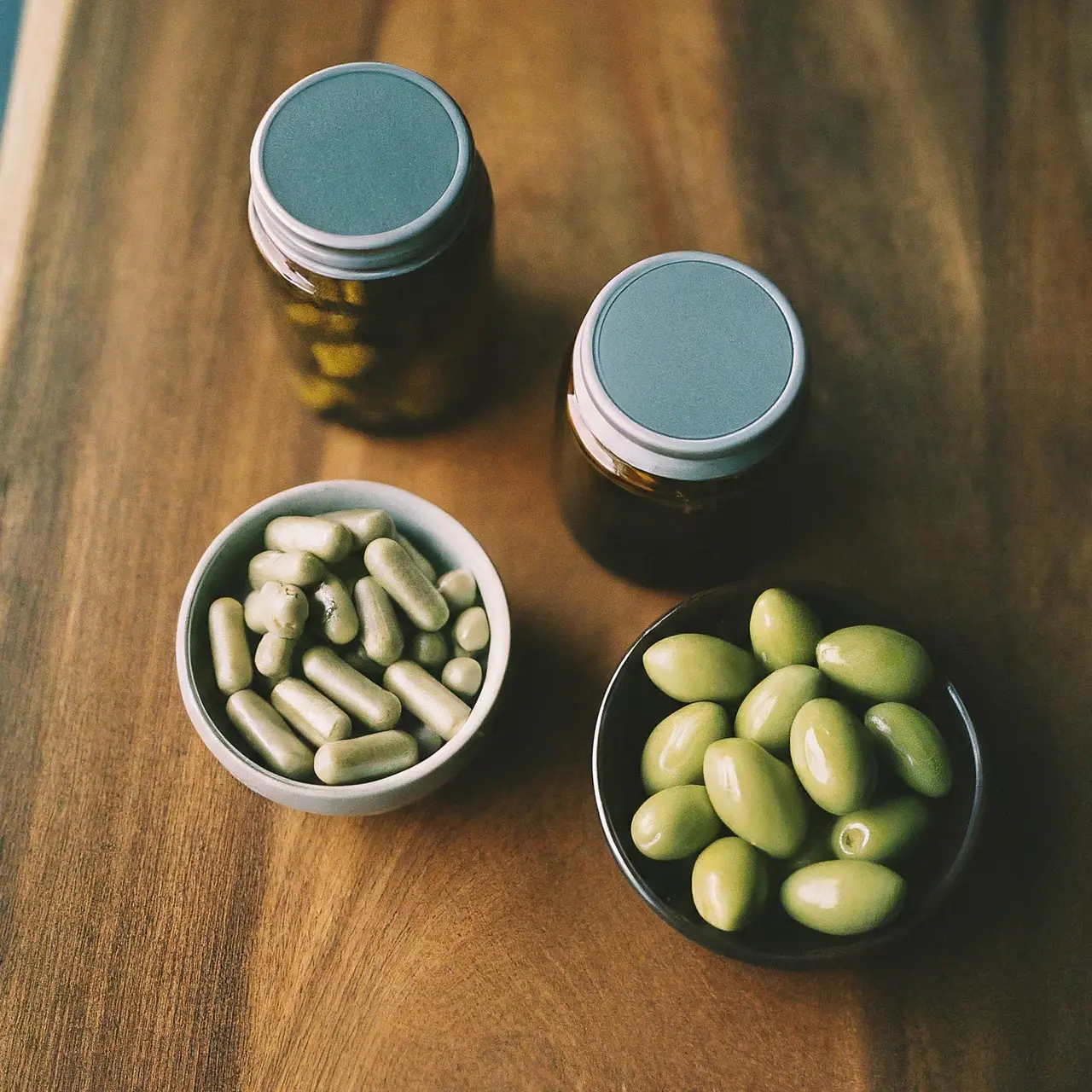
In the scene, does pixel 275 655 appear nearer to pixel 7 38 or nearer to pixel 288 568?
pixel 288 568

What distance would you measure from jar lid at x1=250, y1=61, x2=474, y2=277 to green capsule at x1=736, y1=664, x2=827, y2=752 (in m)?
0.28

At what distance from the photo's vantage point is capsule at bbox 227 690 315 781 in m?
0.57

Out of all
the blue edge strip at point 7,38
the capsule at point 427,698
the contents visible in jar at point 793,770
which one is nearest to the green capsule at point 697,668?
the contents visible in jar at point 793,770

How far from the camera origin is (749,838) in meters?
0.54

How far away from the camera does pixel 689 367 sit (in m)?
0.57

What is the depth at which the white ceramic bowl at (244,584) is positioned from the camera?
551 mm

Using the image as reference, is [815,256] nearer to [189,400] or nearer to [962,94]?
[962,94]

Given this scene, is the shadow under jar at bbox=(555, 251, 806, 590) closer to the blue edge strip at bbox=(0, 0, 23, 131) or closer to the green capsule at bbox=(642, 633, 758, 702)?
the green capsule at bbox=(642, 633, 758, 702)

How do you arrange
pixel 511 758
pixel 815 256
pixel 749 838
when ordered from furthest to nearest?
1. pixel 815 256
2. pixel 511 758
3. pixel 749 838

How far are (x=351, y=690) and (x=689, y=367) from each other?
0.80 feet

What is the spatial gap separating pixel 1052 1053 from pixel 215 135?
775mm

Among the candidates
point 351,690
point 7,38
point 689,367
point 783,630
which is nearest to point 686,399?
point 689,367

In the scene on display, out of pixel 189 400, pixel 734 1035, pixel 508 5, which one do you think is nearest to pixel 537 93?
pixel 508 5

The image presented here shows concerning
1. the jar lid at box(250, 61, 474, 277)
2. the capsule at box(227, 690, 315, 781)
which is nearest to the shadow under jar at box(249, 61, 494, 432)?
the jar lid at box(250, 61, 474, 277)
